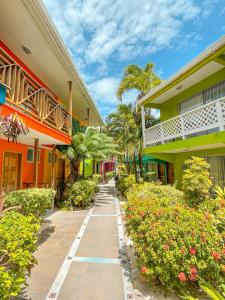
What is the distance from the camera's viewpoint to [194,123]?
9531 mm

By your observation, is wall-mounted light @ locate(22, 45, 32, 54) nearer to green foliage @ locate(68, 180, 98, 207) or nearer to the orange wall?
the orange wall

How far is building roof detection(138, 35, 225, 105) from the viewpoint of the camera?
8.08 metres

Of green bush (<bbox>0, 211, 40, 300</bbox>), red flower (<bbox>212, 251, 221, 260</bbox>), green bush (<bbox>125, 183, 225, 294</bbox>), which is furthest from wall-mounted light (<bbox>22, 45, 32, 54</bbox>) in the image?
red flower (<bbox>212, 251, 221, 260</bbox>)

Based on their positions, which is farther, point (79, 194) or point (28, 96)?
point (79, 194)

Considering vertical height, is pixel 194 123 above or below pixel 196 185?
above

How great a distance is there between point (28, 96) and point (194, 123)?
7.93 meters

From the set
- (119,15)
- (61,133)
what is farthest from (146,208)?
(119,15)

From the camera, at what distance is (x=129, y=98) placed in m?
18.7

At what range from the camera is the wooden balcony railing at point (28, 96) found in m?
5.97

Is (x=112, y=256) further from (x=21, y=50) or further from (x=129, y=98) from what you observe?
(x=129, y=98)

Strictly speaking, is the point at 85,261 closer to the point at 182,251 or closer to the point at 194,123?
the point at 182,251

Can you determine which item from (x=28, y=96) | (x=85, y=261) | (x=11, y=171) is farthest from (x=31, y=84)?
(x=85, y=261)

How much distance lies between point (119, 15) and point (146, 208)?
10699 millimetres

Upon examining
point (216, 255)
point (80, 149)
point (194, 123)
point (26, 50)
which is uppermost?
point (26, 50)
